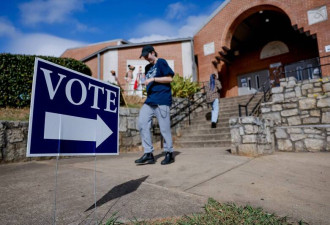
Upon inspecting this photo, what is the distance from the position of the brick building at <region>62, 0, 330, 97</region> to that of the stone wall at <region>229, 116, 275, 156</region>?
806 cm

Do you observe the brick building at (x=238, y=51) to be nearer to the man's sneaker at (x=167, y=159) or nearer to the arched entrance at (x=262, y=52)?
the arched entrance at (x=262, y=52)

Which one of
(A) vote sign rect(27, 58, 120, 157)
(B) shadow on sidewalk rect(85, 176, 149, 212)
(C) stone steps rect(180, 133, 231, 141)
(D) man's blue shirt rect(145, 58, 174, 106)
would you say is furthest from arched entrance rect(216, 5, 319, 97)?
(A) vote sign rect(27, 58, 120, 157)

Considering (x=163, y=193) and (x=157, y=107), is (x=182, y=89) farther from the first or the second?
(x=163, y=193)

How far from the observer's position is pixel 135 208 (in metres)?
1.48

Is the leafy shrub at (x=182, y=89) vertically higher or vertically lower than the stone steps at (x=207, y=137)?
higher

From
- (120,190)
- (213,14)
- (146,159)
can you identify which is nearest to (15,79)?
(146,159)

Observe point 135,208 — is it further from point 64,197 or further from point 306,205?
point 306,205

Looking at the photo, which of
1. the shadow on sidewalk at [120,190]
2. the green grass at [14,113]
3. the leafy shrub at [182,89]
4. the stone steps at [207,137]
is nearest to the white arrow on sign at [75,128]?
the shadow on sidewalk at [120,190]

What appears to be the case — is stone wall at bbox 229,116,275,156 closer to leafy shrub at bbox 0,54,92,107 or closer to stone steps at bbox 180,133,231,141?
stone steps at bbox 180,133,231,141

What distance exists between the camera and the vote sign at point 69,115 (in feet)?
3.88

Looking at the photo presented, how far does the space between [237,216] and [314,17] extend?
1067 cm

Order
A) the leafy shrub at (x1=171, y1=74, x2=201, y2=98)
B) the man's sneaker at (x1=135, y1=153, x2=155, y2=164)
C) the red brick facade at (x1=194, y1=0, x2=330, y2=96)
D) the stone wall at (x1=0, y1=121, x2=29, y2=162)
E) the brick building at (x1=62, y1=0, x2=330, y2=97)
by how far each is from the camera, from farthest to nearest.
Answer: the brick building at (x1=62, y1=0, x2=330, y2=97) → the red brick facade at (x1=194, y1=0, x2=330, y2=96) → the leafy shrub at (x1=171, y1=74, x2=201, y2=98) → the stone wall at (x1=0, y1=121, x2=29, y2=162) → the man's sneaker at (x1=135, y1=153, x2=155, y2=164)

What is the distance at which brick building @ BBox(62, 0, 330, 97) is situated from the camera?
431 inches

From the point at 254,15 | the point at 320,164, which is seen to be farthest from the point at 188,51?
the point at 320,164
